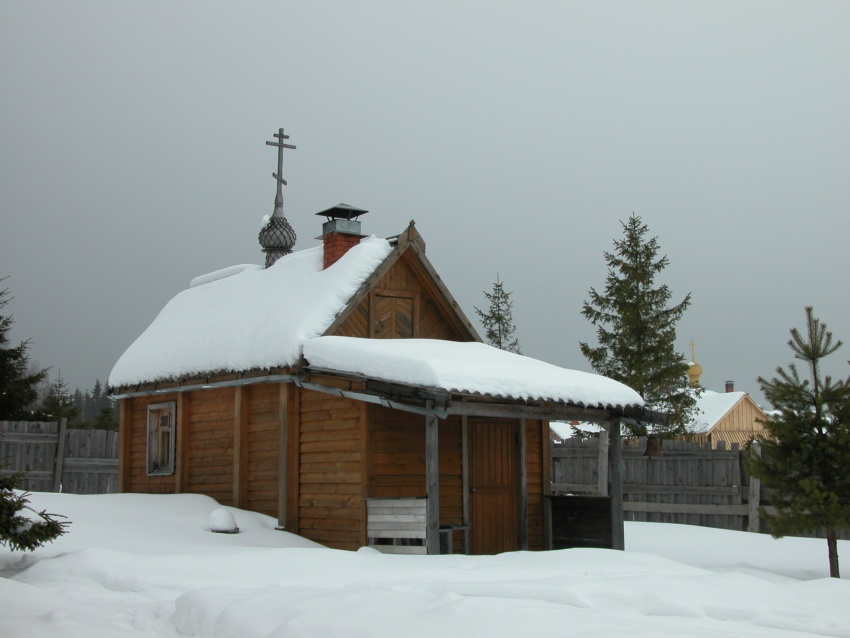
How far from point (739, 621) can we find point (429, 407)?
18.7 ft

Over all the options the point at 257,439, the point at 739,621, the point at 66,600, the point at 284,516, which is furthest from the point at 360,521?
the point at 739,621

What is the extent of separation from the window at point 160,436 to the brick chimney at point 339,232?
15.1 feet

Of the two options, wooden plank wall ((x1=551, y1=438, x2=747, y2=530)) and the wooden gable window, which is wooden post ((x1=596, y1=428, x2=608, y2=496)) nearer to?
wooden plank wall ((x1=551, y1=438, x2=747, y2=530))

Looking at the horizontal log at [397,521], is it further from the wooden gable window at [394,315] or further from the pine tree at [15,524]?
the pine tree at [15,524]

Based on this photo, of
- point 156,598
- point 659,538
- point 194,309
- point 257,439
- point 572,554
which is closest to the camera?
point 156,598

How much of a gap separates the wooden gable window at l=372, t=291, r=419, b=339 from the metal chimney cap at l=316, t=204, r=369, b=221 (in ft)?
6.42

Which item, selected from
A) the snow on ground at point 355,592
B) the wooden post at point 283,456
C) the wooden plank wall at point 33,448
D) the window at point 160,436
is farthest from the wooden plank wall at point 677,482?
the wooden plank wall at point 33,448

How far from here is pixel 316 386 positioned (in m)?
15.0

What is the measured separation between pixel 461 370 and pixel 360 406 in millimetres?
2003

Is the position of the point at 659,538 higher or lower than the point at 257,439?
lower

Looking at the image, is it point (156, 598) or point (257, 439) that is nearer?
point (156, 598)

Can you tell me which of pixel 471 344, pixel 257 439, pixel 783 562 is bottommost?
pixel 783 562

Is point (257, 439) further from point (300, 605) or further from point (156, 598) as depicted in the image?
point (300, 605)

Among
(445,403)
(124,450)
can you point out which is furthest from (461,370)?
(124,450)
